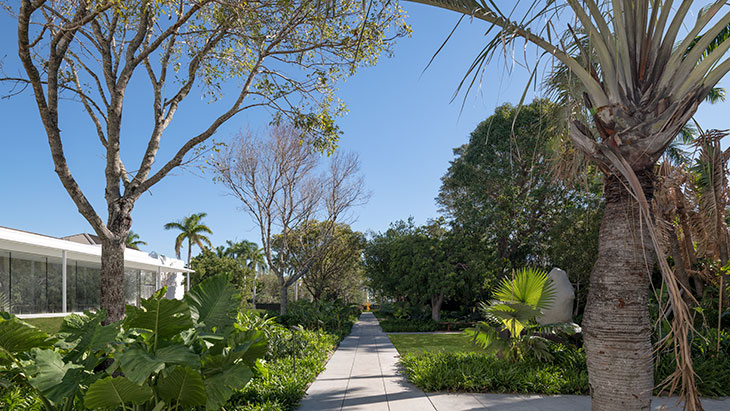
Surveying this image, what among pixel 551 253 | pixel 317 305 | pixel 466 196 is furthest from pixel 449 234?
pixel 317 305

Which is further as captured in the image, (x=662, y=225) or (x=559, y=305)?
(x=559, y=305)

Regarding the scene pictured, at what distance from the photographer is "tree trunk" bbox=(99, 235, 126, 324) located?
251 inches

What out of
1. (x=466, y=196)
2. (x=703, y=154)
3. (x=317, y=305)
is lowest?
(x=317, y=305)

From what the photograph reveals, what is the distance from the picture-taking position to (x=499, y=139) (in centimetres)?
2020

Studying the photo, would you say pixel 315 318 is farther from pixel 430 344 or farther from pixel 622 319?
pixel 622 319

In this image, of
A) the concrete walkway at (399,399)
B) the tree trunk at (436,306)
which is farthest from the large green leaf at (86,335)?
the tree trunk at (436,306)

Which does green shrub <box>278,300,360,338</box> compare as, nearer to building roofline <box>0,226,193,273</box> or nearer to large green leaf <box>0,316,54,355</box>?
building roofline <box>0,226,193,273</box>

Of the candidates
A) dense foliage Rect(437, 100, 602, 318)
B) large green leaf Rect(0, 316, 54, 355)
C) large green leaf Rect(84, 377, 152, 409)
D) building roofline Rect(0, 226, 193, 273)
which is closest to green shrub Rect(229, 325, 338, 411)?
large green leaf Rect(84, 377, 152, 409)

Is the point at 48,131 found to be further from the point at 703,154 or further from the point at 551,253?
the point at 551,253

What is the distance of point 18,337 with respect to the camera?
4371 millimetres

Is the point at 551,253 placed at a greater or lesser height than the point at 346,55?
lesser

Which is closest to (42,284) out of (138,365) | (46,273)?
(46,273)

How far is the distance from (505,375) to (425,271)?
41.8ft

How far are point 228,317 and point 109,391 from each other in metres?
1.32
